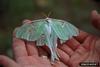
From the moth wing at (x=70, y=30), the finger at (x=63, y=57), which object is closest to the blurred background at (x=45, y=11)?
the moth wing at (x=70, y=30)

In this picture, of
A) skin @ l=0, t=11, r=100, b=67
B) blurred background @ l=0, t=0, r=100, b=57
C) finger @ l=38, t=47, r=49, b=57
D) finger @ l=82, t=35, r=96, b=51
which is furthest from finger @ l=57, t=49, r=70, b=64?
blurred background @ l=0, t=0, r=100, b=57

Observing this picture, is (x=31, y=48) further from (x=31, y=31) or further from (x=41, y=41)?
(x=31, y=31)

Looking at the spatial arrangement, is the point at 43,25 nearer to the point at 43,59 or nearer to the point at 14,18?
the point at 43,59

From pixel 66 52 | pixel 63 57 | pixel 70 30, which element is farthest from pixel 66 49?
pixel 70 30

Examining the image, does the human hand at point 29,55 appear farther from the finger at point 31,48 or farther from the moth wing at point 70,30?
the moth wing at point 70,30

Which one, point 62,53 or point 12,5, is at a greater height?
point 12,5

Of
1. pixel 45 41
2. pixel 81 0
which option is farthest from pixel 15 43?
pixel 81 0

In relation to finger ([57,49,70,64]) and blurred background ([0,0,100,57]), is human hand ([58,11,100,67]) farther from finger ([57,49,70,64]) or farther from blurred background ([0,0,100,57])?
blurred background ([0,0,100,57])
